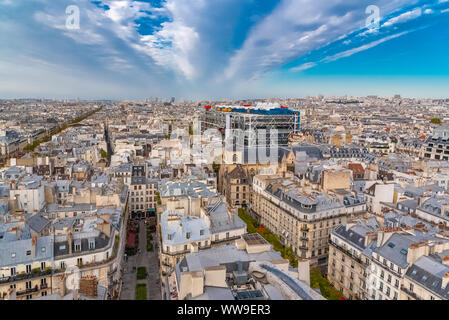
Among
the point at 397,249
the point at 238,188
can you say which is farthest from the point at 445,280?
the point at 238,188

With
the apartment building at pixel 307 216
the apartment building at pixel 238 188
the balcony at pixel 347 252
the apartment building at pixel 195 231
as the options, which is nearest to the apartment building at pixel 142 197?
the apartment building at pixel 238 188

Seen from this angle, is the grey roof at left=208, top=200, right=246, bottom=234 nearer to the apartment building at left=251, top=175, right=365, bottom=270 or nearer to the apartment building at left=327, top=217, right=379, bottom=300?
Result: the apartment building at left=251, top=175, right=365, bottom=270

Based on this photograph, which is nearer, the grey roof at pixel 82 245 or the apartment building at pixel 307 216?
the grey roof at pixel 82 245

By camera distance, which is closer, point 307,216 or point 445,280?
point 445,280

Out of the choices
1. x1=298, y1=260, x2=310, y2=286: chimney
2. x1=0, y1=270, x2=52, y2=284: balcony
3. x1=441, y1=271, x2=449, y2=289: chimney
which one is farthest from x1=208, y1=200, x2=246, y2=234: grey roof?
x1=441, y1=271, x2=449, y2=289: chimney

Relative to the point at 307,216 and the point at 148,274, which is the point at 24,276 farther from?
the point at 307,216

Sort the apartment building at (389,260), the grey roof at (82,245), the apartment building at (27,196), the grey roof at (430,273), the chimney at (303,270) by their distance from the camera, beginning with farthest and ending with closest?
the apartment building at (27,196) < the grey roof at (82,245) < the apartment building at (389,260) < the grey roof at (430,273) < the chimney at (303,270)

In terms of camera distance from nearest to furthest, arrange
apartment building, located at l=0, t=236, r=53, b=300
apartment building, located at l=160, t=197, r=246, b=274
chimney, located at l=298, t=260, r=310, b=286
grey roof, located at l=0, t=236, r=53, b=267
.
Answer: chimney, located at l=298, t=260, r=310, b=286 < apartment building, located at l=0, t=236, r=53, b=300 < grey roof, located at l=0, t=236, r=53, b=267 < apartment building, located at l=160, t=197, r=246, b=274

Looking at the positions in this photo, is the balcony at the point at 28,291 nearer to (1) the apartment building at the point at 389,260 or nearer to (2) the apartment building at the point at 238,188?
(1) the apartment building at the point at 389,260
